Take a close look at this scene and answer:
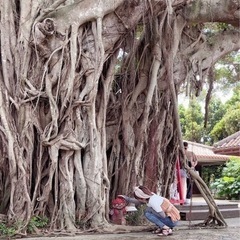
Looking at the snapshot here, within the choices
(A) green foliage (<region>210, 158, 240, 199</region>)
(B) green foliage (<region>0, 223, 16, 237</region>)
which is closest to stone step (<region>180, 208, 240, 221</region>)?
(B) green foliage (<region>0, 223, 16, 237</region>)

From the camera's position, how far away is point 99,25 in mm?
5629

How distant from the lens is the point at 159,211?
504cm

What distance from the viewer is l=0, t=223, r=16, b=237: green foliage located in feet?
15.1

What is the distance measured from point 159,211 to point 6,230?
1.65 meters

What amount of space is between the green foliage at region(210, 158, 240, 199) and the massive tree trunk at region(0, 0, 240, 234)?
248 inches

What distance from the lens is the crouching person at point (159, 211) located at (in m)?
5.02

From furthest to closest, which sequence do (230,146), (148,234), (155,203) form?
(230,146) → (148,234) → (155,203)

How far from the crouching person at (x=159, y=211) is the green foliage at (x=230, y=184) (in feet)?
25.2

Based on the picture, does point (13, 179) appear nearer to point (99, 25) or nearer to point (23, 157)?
point (23, 157)

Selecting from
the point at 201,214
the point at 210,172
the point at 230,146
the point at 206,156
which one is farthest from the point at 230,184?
the point at 201,214

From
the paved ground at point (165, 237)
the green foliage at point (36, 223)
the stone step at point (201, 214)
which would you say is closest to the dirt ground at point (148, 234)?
the paved ground at point (165, 237)

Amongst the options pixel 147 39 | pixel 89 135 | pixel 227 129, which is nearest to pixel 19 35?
pixel 89 135

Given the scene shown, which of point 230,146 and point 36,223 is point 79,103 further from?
point 230,146

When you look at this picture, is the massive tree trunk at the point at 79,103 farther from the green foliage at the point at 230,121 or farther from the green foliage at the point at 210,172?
the green foliage at the point at 230,121
